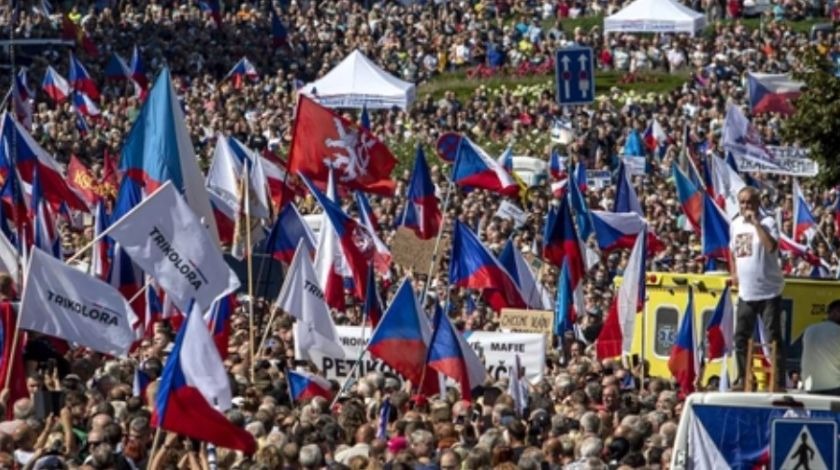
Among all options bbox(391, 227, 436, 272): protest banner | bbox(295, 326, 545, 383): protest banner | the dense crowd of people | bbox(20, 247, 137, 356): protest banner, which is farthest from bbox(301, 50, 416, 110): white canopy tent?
bbox(20, 247, 137, 356): protest banner

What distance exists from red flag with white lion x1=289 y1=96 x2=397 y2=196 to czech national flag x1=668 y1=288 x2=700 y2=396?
5189 millimetres

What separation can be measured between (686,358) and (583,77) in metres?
17.7

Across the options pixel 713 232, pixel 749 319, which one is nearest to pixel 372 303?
pixel 713 232

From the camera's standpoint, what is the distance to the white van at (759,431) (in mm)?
15719

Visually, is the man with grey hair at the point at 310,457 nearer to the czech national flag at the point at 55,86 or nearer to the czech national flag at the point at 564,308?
the czech national flag at the point at 564,308

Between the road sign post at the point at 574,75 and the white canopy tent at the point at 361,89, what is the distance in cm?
995

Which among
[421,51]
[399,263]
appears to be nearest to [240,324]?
[399,263]

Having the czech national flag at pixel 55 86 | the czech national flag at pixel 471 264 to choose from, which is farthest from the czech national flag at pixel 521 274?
the czech national flag at pixel 55 86

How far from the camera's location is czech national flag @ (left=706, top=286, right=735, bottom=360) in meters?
24.0

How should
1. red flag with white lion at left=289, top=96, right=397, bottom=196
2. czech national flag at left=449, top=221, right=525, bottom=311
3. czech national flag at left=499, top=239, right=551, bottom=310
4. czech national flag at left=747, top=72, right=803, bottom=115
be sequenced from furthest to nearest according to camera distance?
1. czech national flag at left=747, top=72, right=803, bottom=115
2. czech national flag at left=499, top=239, right=551, bottom=310
3. red flag with white lion at left=289, top=96, right=397, bottom=196
4. czech national flag at left=449, top=221, right=525, bottom=311

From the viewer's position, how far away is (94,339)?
20.4 metres

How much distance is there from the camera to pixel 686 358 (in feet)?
78.5

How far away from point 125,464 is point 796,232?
19.2m

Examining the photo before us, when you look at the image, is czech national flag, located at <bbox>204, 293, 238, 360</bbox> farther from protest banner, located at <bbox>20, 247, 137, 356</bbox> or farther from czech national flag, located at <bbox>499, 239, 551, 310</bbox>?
czech national flag, located at <bbox>499, 239, 551, 310</bbox>
